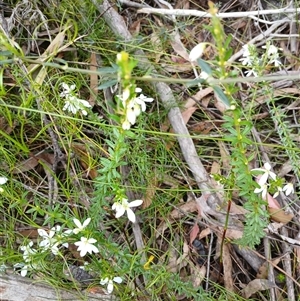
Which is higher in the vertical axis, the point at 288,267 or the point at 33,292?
the point at 33,292

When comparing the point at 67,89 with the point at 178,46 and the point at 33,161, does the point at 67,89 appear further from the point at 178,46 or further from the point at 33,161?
the point at 178,46

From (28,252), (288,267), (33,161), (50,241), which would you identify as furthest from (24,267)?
(288,267)

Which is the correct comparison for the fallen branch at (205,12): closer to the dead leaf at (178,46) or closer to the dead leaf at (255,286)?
the dead leaf at (178,46)

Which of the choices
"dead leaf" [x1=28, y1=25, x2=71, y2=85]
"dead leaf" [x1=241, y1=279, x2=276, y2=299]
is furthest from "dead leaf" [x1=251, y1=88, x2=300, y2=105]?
"dead leaf" [x1=28, y1=25, x2=71, y2=85]

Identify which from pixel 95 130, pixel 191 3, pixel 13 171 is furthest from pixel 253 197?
pixel 191 3

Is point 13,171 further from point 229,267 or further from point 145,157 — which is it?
point 229,267

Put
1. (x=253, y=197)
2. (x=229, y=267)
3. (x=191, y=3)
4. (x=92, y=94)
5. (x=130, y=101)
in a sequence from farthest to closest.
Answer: (x=191, y=3) < (x=92, y=94) < (x=229, y=267) < (x=253, y=197) < (x=130, y=101)

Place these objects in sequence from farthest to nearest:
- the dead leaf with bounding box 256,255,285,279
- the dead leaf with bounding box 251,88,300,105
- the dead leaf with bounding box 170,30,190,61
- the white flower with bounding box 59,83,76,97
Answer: the dead leaf with bounding box 170,30,190,61, the dead leaf with bounding box 251,88,300,105, the dead leaf with bounding box 256,255,285,279, the white flower with bounding box 59,83,76,97

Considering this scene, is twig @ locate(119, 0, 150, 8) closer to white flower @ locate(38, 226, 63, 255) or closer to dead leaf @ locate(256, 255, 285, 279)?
white flower @ locate(38, 226, 63, 255)

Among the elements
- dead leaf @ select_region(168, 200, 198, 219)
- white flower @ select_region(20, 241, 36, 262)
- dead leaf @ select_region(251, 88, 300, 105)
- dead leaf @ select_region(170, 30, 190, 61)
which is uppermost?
dead leaf @ select_region(170, 30, 190, 61)
